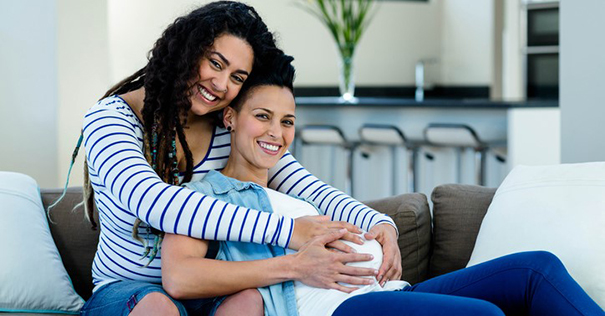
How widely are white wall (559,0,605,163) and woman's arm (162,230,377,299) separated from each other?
132 cm

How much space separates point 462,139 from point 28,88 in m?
Answer: 2.44

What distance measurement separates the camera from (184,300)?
6.38 feet

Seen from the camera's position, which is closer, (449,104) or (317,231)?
(317,231)

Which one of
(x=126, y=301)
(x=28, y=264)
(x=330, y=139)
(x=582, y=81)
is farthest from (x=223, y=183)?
(x=330, y=139)

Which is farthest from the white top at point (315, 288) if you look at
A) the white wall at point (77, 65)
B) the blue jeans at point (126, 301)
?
the white wall at point (77, 65)

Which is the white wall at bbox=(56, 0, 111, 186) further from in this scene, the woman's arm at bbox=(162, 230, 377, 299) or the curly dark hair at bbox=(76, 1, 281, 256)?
the woman's arm at bbox=(162, 230, 377, 299)

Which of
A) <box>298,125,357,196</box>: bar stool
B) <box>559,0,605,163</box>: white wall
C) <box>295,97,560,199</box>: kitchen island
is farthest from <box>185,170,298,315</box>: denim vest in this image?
<box>298,125,357,196</box>: bar stool

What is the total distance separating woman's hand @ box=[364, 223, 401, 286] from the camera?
1984mm

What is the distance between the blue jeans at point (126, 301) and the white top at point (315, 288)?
0.22 metres

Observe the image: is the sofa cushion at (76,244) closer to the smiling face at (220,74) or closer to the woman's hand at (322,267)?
the smiling face at (220,74)

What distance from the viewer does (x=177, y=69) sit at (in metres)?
2.01

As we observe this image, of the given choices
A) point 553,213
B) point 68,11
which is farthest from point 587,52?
point 68,11

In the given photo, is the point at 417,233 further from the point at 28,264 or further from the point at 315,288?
the point at 28,264

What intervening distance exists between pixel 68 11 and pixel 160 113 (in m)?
1.83
